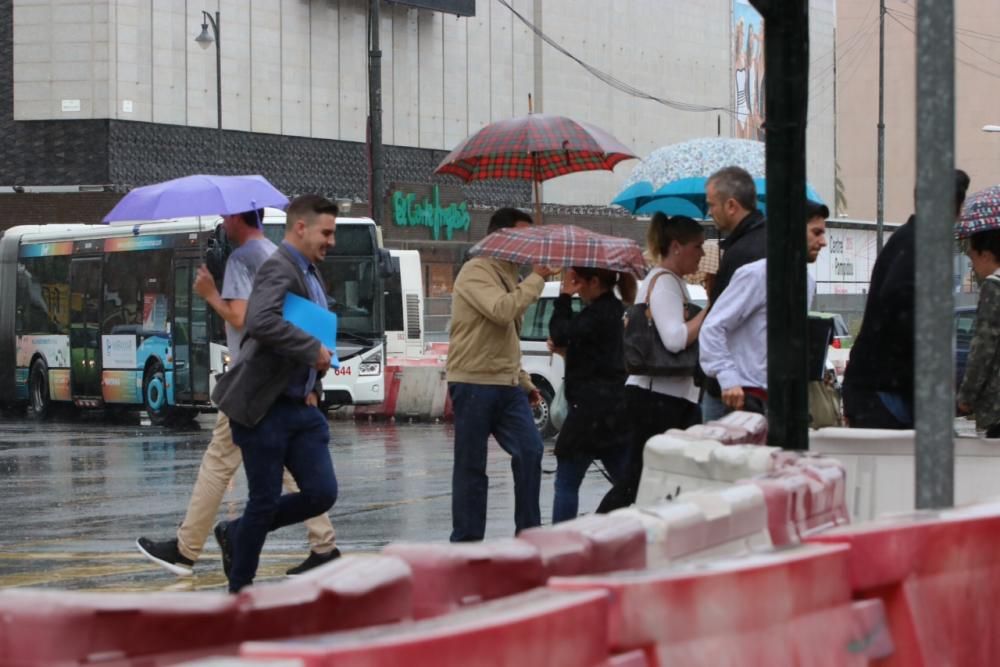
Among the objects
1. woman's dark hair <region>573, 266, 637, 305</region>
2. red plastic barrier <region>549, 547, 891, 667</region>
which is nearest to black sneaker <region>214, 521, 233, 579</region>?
woman's dark hair <region>573, 266, 637, 305</region>

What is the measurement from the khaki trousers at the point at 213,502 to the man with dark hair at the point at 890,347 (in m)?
2.61

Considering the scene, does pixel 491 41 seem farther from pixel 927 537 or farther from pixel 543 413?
pixel 927 537

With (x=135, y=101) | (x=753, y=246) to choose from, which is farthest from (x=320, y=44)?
(x=753, y=246)

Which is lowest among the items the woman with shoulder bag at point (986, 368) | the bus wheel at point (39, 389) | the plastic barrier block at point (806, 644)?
the bus wheel at point (39, 389)

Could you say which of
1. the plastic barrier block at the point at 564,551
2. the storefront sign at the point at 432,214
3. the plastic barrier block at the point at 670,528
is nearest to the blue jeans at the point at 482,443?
the plastic barrier block at the point at 670,528

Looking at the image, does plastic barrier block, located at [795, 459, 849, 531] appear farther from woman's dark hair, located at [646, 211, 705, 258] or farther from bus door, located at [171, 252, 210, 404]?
bus door, located at [171, 252, 210, 404]

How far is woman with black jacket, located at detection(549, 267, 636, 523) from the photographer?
29.0ft

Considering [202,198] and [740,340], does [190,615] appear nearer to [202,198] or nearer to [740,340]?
[740,340]

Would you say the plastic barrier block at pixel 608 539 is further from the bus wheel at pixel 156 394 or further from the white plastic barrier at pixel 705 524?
the bus wheel at pixel 156 394

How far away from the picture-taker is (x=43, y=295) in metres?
28.6

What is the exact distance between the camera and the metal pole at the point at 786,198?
600 cm

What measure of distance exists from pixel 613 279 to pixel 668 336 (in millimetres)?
827

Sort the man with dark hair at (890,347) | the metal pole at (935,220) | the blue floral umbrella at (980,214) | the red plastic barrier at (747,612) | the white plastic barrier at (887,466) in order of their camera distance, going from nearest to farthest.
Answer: the red plastic barrier at (747,612) → the metal pole at (935,220) → the white plastic barrier at (887,466) → the man with dark hair at (890,347) → the blue floral umbrella at (980,214)

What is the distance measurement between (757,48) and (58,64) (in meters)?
37.8
